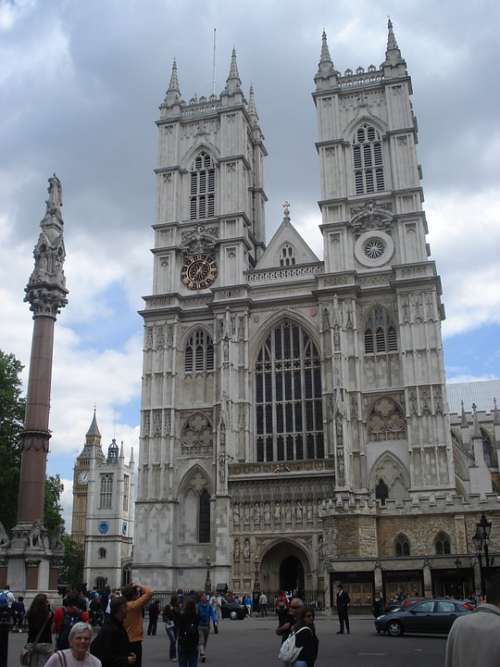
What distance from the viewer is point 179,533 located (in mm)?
45281

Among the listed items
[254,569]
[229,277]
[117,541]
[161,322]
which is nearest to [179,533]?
[254,569]

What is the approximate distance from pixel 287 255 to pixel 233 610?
2395cm

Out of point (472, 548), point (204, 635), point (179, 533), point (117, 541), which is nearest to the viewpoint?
point (204, 635)

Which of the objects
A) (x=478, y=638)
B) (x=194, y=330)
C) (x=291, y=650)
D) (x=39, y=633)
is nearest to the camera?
(x=478, y=638)

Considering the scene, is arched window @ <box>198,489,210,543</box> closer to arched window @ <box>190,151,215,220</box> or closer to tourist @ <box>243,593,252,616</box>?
tourist @ <box>243,593,252,616</box>

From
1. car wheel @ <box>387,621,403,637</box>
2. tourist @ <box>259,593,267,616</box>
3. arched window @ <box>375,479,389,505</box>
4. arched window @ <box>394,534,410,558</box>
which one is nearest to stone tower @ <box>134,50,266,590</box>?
tourist @ <box>259,593,267,616</box>

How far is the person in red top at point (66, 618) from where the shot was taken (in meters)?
10.7

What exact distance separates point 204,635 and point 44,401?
14.3 metres

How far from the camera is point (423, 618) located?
21.1 m

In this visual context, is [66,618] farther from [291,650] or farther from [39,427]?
[39,427]

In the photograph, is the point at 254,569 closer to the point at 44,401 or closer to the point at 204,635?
the point at 44,401

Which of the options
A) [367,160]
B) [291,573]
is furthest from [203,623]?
[367,160]

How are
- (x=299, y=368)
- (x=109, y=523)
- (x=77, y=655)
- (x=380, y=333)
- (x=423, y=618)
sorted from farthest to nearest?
(x=109, y=523)
(x=299, y=368)
(x=380, y=333)
(x=423, y=618)
(x=77, y=655)

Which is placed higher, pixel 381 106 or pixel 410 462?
pixel 381 106
